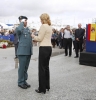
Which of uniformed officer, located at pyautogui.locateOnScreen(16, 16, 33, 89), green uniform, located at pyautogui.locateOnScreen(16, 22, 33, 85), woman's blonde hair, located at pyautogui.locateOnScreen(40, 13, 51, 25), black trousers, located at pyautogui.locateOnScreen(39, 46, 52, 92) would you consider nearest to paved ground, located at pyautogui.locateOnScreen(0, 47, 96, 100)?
black trousers, located at pyautogui.locateOnScreen(39, 46, 52, 92)

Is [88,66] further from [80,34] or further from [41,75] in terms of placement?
[41,75]

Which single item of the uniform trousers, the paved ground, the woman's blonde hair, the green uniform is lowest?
the paved ground

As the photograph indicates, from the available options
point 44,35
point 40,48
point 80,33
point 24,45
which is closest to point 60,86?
point 40,48

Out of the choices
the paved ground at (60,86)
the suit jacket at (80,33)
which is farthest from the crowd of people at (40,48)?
the suit jacket at (80,33)

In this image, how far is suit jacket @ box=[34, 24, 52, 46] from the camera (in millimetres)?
4832

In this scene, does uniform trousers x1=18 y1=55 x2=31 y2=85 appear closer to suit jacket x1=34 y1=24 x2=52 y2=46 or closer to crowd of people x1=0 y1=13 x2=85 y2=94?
crowd of people x1=0 y1=13 x2=85 y2=94

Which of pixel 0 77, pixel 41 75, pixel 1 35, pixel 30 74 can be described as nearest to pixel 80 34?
pixel 30 74

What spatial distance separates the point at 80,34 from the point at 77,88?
20.3 ft

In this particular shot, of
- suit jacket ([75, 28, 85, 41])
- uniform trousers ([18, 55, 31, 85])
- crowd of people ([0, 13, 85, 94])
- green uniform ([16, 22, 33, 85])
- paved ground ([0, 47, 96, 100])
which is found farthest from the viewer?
suit jacket ([75, 28, 85, 41])

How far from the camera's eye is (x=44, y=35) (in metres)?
4.87

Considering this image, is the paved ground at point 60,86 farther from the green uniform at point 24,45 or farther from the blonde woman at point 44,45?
the green uniform at point 24,45

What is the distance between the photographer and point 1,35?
71.1 feet

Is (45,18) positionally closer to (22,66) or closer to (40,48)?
(40,48)

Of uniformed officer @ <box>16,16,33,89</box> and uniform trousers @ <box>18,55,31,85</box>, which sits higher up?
uniformed officer @ <box>16,16,33,89</box>
